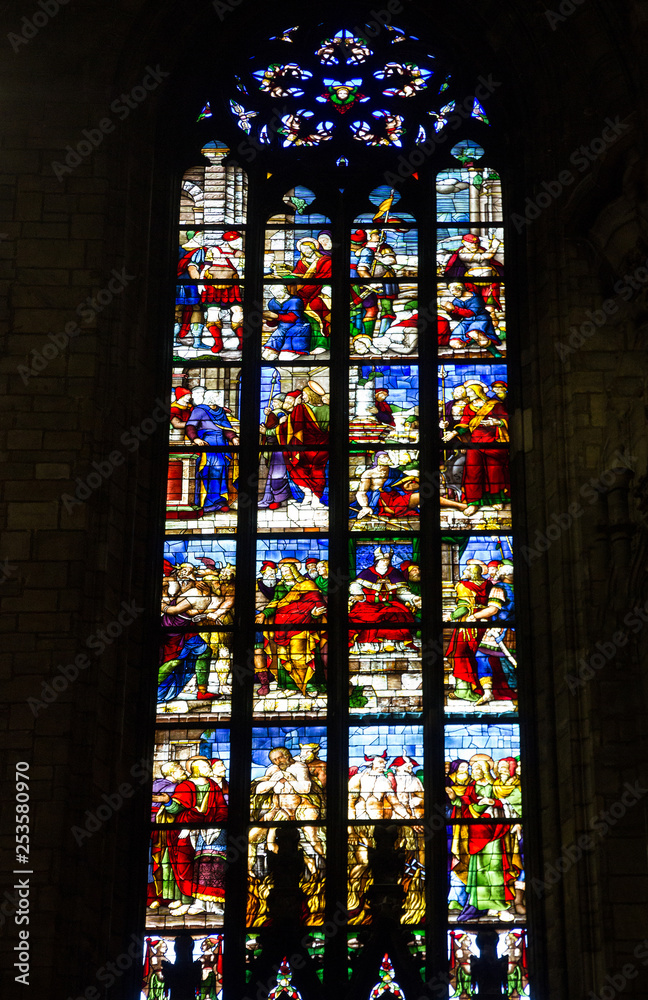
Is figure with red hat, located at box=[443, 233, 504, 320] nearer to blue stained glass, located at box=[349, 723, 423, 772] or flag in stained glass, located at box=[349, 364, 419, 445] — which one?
flag in stained glass, located at box=[349, 364, 419, 445]

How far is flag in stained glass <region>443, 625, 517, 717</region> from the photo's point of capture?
39.5 ft

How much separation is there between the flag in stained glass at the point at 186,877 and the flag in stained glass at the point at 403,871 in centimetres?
79

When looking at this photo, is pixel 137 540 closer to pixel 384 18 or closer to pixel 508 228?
pixel 508 228

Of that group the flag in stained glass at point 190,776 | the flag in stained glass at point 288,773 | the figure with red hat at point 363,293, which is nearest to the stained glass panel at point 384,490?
the figure with red hat at point 363,293

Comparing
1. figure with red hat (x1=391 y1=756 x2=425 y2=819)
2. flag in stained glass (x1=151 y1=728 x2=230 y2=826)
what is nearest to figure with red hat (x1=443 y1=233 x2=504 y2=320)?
figure with red hat (x1=391 y1=756 x2=425 y2=819)

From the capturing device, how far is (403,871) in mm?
11406

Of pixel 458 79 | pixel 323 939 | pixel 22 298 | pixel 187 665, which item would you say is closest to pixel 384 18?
pixel 458 79

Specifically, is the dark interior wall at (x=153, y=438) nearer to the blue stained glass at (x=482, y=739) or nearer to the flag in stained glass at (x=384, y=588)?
the blue stained glass at (x=482, y=739)

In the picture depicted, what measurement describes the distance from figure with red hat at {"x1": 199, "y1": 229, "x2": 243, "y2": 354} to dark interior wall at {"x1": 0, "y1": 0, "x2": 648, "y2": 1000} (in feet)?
1.32

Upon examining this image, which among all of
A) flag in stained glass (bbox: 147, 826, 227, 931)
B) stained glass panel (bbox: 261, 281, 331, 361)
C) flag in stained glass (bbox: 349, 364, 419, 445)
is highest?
stained glass panel (bbox: 261, 281, 331, 361)

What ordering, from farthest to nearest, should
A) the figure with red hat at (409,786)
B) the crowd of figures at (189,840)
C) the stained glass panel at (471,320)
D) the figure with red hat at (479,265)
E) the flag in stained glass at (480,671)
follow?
1. the figure with red hat at (479,265)
2. the stained glass panel at (471,320)
3. the flag in stained glass at (480,671)
4. the figure with red hat at (409,786)
5. the crowd of figures at (189,840)

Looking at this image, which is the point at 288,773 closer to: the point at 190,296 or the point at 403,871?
the point at 403,871

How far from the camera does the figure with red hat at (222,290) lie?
13368 mm

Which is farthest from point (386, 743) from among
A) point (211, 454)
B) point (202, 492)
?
point (211, 454)
